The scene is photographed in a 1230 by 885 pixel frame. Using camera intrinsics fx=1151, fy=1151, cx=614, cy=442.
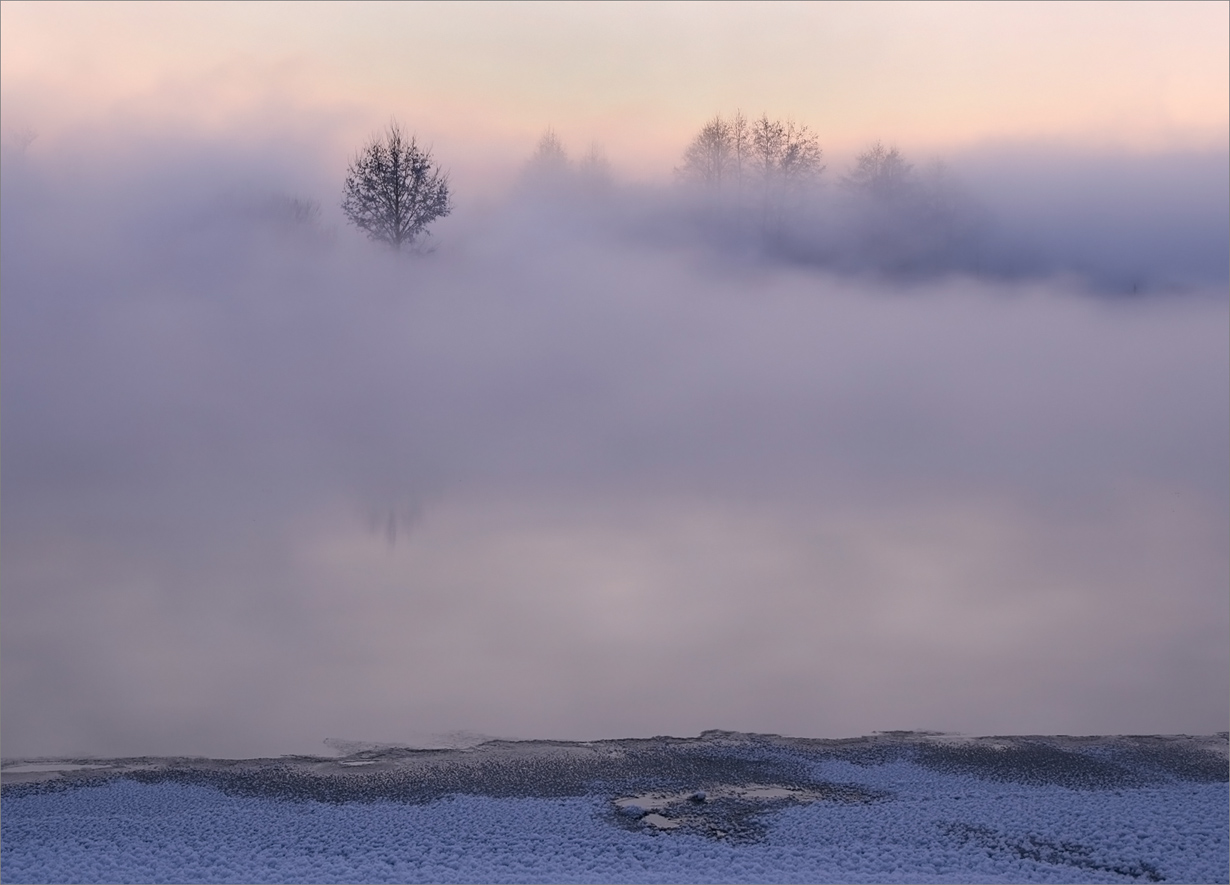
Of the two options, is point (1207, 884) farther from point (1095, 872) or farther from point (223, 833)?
point (223, 833)

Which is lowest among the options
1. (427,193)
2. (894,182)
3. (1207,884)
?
(1207,884)

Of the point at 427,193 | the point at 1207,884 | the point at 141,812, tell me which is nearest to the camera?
the point at 1207,884

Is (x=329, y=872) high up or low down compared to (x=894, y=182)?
down

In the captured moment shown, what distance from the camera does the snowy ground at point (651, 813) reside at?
1152cm

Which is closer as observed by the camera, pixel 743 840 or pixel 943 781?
pixel 743 840

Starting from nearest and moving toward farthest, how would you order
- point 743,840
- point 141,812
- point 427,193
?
point 743,840 → point 141,812 → point 427,193

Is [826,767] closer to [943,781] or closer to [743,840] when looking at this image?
[943,781]

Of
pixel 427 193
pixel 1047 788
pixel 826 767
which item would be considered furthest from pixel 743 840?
pixel 427 193

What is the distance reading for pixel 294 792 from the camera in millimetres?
13992

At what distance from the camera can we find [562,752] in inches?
607

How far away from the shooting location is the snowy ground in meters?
11.5

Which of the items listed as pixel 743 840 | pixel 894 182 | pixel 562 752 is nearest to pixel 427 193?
pixel 894 182

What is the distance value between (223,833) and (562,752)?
4593 mm

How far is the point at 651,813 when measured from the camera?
13.3m
